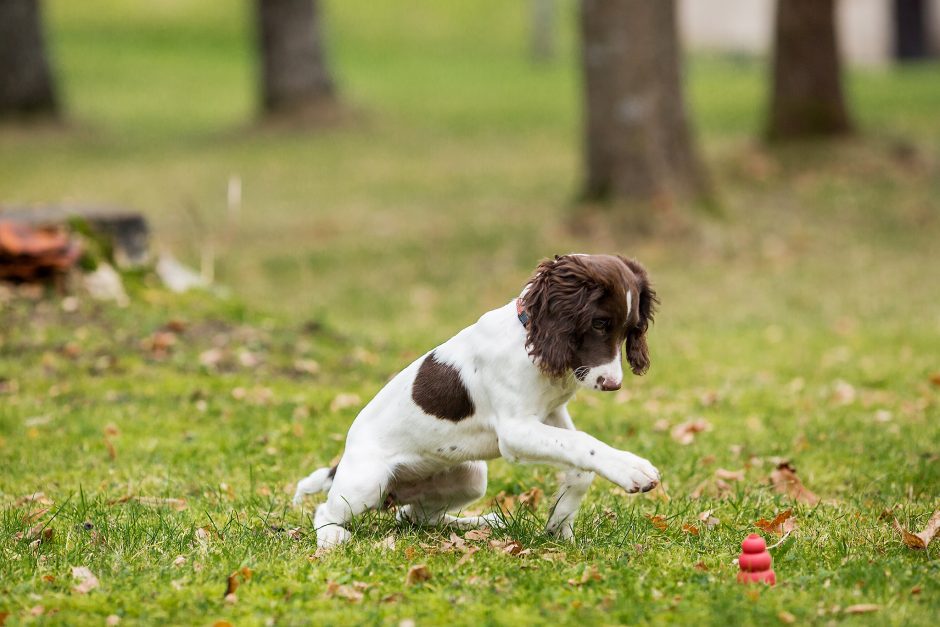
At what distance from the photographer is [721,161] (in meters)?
16.8

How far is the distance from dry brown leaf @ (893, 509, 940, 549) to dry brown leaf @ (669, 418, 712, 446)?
6.88 feet

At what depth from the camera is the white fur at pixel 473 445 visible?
182 inches

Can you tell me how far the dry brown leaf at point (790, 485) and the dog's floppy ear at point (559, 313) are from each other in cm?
194

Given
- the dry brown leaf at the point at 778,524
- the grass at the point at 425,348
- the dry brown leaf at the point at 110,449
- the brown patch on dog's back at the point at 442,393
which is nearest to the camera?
the grass at the point at 425,348

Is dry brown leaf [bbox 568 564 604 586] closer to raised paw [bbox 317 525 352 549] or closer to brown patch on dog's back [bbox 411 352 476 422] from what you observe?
brown patch on dog's back [bbox 411 352 476 422]

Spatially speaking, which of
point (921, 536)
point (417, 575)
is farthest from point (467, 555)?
point (921, 536)

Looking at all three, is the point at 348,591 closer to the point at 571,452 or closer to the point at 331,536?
the point at 331,536

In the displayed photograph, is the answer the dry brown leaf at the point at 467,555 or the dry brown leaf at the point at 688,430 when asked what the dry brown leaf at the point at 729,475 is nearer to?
the dry brown leaf at the point at 688,430

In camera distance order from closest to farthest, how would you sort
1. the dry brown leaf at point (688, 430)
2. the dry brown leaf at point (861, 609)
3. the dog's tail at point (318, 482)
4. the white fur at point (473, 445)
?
the dry brown leaf at point (861, 609), the white fur at point (473, 445), the dog's tail at point (318, 482), the dry brown leaf at point (688, 430)

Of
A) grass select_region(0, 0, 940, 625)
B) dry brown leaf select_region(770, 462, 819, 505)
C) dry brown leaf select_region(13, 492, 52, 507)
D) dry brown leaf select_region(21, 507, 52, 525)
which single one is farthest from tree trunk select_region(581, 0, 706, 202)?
dry brown leaf select_region(21, 507, 52, 525)

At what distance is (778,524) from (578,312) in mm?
1557

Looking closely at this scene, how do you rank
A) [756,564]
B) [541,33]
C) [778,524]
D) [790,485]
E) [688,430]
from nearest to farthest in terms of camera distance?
[756,564] < [778,524] < [790,485] < [688,430] < [541,33]

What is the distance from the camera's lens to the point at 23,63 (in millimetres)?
22797

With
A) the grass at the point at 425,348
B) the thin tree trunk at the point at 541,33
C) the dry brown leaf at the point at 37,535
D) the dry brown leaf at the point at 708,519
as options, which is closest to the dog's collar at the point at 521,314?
the grass at the point at 425,348
